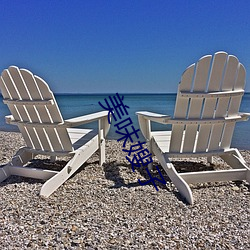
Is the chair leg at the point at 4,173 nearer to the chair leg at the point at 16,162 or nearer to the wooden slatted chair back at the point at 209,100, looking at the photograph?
the chair leg at the point at 16,162

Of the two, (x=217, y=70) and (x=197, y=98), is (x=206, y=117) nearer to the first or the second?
(x=197, y=98)

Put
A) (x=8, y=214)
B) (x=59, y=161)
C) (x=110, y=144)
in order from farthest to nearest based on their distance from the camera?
(x=110, y=144) < (x=59, y=161) < (x=8, y=214)

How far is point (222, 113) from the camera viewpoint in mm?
2607

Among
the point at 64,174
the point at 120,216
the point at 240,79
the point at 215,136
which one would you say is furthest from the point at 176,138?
the point at 64,174

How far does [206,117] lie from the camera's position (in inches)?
102

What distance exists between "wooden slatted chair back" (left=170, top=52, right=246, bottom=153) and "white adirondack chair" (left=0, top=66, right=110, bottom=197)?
1.00m

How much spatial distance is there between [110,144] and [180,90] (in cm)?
274

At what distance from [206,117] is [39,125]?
5.66ft

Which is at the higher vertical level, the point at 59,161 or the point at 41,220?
the point at 41,220

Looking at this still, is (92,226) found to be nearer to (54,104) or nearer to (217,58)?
(54,104)

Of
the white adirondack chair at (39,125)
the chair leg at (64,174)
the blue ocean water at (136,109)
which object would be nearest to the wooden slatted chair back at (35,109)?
the white adirondack chair at (39,125)

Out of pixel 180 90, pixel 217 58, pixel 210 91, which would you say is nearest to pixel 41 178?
pixel 180 90

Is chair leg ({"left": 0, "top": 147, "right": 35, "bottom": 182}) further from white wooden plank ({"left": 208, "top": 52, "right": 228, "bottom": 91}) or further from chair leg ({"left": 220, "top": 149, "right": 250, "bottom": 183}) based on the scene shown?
chair leg ({"left": 220, "top": 149, "right": 250, "bottom": 183})

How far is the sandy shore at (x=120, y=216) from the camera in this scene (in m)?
1.62
